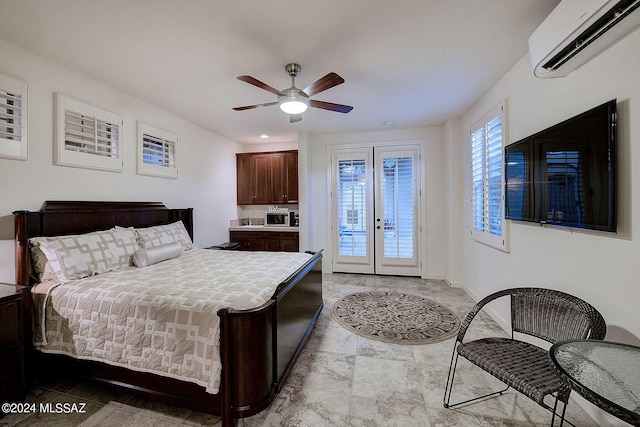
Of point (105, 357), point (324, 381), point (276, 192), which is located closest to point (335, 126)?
point (276, 192)

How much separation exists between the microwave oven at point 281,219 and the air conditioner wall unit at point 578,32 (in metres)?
4.12

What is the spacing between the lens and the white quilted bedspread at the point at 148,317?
1.51 meters

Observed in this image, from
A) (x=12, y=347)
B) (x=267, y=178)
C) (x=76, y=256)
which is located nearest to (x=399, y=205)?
(x=267, y=178)

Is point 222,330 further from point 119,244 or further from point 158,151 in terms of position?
point 158,151

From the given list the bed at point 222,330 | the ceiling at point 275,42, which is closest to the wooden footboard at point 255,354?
the bed at point 222,330

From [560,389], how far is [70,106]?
4.13 meters

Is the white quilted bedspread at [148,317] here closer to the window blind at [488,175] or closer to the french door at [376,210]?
the window blind at [488,175]

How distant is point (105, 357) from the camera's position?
1.69m

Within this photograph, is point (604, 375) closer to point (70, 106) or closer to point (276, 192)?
point (70, 106)

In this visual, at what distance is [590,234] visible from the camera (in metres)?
1.64

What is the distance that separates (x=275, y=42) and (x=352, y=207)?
3168mm

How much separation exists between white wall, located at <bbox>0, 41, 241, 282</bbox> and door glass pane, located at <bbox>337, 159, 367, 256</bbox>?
7.61ft

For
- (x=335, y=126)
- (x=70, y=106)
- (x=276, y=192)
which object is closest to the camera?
(x=70, y=106)

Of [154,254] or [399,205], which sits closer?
[154,254]
